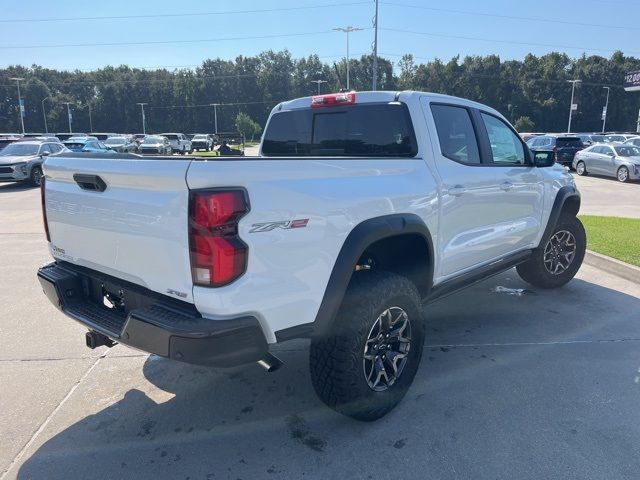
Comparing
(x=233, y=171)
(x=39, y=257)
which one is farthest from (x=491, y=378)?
(x=39, y=257)

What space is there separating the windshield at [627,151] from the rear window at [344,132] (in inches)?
773

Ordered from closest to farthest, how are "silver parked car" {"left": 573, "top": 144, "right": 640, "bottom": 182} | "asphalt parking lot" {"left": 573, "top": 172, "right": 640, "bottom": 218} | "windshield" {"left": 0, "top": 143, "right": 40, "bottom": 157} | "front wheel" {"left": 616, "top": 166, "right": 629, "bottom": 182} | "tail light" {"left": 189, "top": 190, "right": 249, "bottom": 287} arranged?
"tail light" {"left": 189, "top": 190, "right": 249, "bottom": 287}
"asphalt parking lot" {"left": 573, "top": 172, "right": 640, "bottom": 218}
"windshield" {"left": 0, "top": 143, "right": 40, "bottom": 157}
"silver parked car" {"left": 573, "top": 144, "right": 640, "bottom": 182}
"front wheel" {"left": 616, "top": 166, "right": 629, "bottom": 182}

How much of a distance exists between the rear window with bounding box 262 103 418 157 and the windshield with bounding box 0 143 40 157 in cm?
1666

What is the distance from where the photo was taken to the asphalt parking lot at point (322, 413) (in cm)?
268

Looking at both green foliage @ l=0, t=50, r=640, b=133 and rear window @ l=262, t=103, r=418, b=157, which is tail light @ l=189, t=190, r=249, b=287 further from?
green foliage @ l=0, t=50, r=640, b=133

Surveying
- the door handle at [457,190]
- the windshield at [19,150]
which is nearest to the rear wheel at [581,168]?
the door handle at [457,190]

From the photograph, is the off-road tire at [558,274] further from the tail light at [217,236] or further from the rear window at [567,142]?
the rear window at [567,142]

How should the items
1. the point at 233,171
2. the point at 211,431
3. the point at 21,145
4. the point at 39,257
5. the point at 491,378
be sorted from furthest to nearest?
the point at 21,145 < the point at 39,257 < the point at 491,378 < the point at 211,431 < the point at 233,171

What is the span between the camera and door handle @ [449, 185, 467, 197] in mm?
3654

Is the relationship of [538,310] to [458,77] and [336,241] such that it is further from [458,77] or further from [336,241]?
[458,77]

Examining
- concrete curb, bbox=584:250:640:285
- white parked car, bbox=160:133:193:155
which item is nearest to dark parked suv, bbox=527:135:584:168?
concrete curb, bbox=584:250:640:285

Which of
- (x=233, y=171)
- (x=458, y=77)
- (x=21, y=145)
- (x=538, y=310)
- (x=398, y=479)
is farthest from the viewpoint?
(x=458, y=77)

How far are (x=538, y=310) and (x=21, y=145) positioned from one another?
19002mm

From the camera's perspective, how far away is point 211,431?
3.00m
